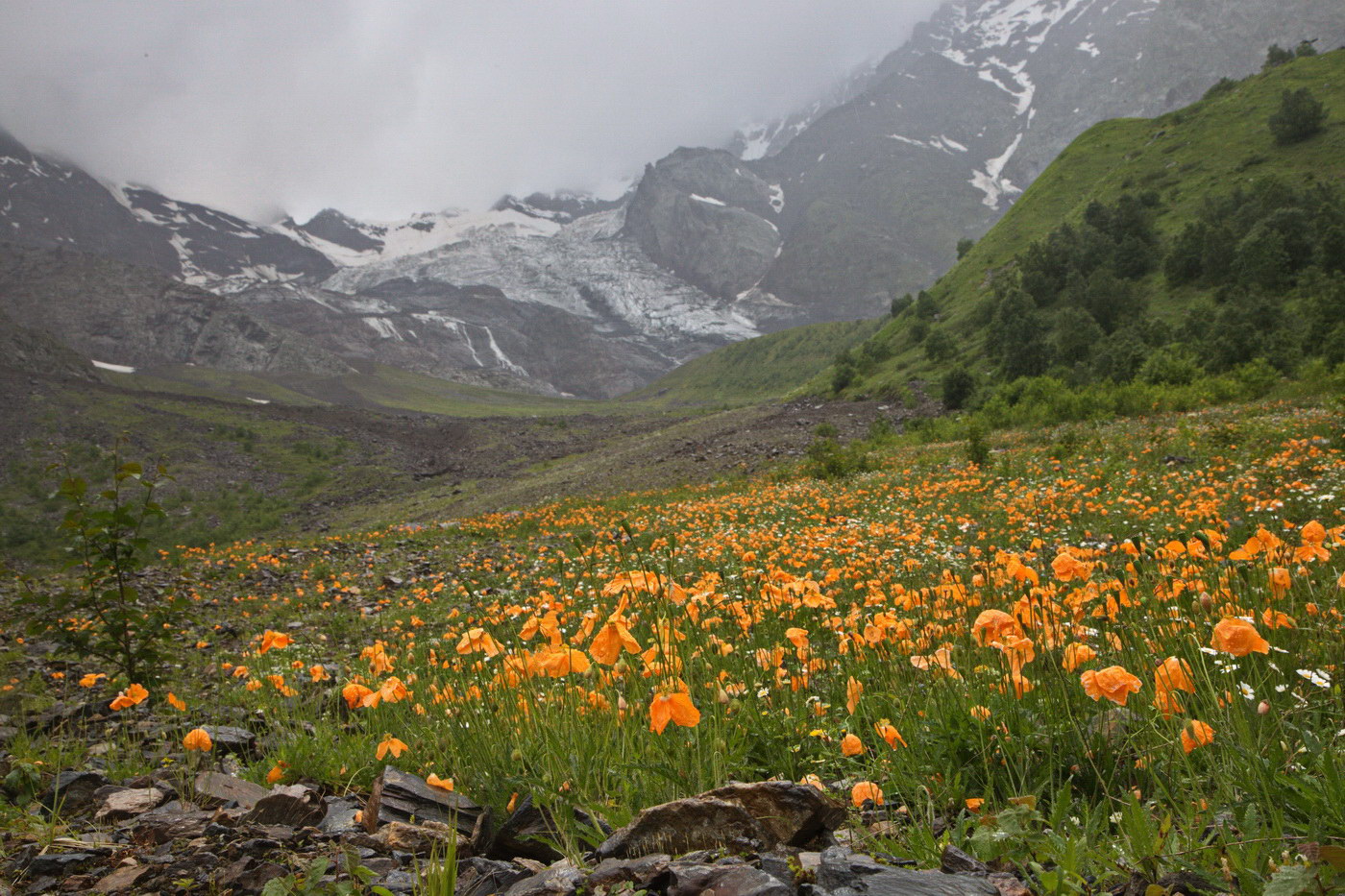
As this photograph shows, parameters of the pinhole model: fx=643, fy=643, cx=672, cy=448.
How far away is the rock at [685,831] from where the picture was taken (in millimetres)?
1828

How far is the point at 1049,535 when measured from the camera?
6641 millimetres

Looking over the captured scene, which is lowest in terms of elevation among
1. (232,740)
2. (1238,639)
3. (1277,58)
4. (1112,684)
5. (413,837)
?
(232,740)

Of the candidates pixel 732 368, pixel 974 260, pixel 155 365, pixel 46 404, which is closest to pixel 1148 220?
pixel 974 260

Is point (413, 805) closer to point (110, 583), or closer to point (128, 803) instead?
point (128, 803)

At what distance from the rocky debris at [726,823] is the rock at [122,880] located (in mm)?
1477

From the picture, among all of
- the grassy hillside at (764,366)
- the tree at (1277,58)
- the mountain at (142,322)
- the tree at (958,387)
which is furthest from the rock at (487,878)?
the mountain at (142,322)

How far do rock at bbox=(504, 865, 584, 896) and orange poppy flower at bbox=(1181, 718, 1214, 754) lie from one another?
5.22 ft

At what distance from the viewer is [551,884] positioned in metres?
Result: 1.68

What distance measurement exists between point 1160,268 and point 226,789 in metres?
43.8

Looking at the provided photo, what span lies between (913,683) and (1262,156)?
5284 cm

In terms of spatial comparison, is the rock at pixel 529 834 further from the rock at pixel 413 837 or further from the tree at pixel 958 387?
the tree at pixel 958 387

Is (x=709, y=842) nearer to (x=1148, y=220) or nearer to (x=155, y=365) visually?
(x=1148, y=220)

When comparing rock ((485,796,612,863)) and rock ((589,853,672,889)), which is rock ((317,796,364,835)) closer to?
rock ((485,796,612,863))

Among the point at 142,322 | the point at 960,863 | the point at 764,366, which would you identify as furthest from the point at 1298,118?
the point at 142,322
